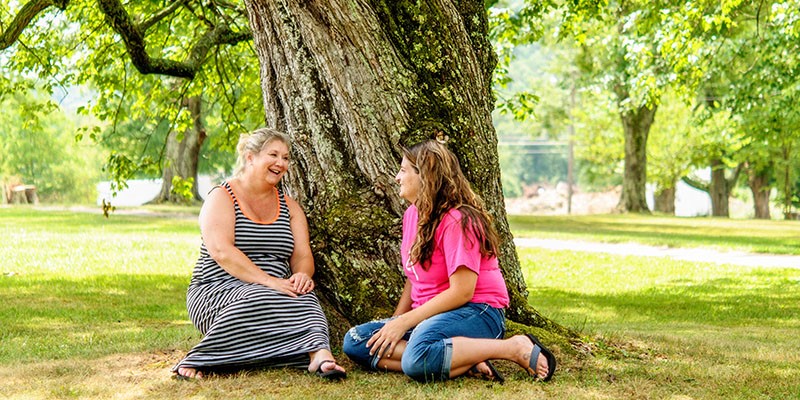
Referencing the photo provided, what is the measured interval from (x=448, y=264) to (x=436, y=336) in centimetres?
39

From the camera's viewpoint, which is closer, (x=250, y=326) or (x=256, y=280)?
(x=250, y=326)

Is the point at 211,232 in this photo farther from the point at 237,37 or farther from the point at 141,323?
the point at 237,37

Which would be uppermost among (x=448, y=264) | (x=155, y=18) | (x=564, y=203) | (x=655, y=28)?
(x=655, y=28)

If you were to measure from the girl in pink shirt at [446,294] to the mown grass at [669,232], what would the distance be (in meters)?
15.5

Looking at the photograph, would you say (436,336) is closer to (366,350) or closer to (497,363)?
(366,350)

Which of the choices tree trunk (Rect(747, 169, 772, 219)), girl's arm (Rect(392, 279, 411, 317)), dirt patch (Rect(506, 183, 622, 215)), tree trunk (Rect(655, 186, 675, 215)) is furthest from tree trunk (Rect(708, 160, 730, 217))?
girl's arm (Rect(392, 279, 411, 317))

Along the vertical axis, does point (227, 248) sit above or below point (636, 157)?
below

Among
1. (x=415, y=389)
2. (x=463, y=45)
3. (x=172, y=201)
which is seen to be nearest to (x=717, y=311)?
(x=463, y=45)

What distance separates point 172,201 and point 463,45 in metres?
32.9

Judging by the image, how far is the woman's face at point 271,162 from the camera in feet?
19.2

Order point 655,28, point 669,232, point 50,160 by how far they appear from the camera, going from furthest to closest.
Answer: point 50,160 < point 669,232 < point 655,28

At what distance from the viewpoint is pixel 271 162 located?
5.84m

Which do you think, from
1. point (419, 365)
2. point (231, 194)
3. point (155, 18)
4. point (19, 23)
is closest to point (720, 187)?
point (155, 18)

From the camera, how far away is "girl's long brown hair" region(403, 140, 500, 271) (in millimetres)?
5234
